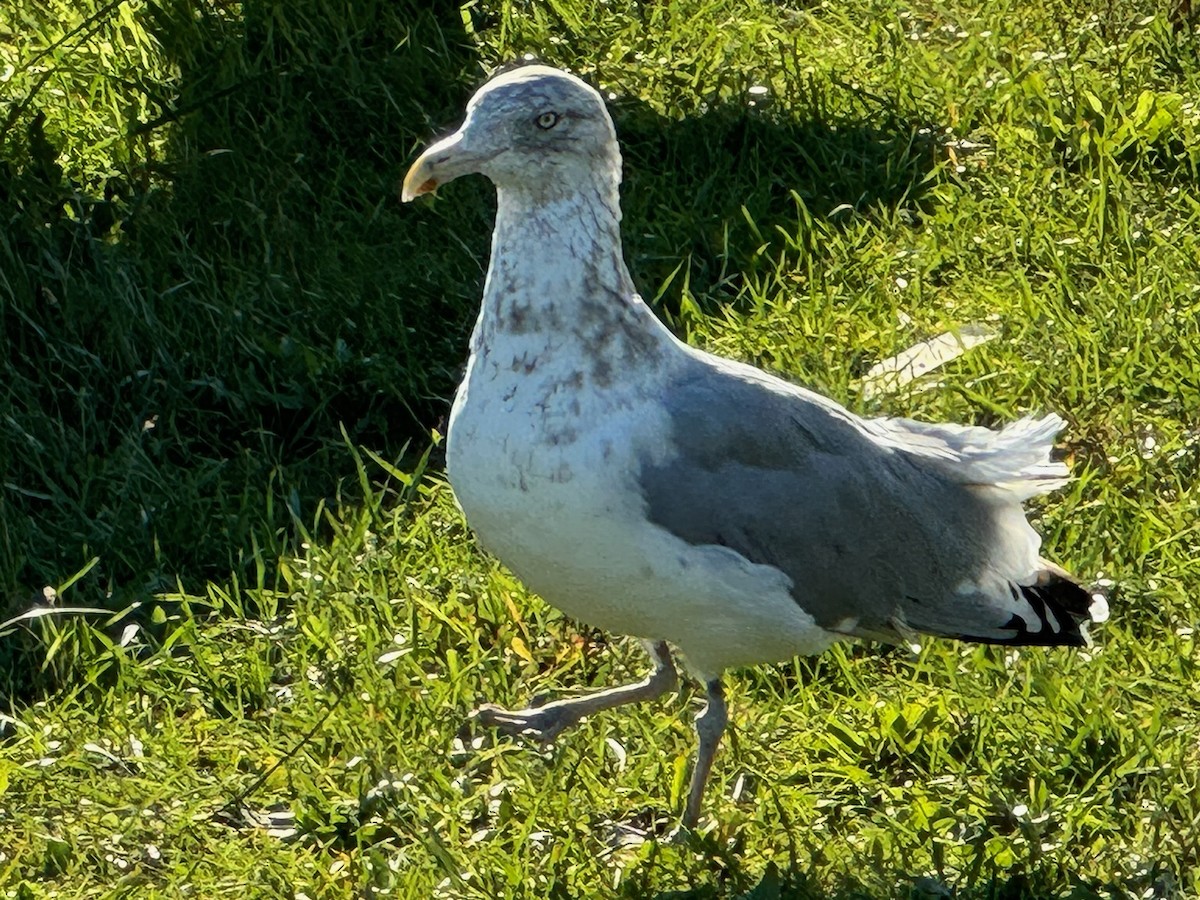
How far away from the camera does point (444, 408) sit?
18.5 ft

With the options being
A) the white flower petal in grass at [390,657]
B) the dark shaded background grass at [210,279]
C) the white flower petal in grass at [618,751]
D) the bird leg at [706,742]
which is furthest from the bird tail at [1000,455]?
the dark shaded background grass at [210,279]

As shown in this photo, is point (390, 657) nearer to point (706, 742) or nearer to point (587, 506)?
point (706, 742)

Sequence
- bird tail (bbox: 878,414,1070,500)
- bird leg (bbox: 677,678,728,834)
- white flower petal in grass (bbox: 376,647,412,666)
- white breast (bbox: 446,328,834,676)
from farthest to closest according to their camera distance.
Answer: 1. white flower petal in grass (bbox: 376,647,412,666)
2. bird tail (bbox: 878,414,1070,500)
3. bird leg (bbox: 677,678,728,834)
4. white breast (bbox: 446,328,834,676)

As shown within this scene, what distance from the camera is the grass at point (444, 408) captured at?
14.3 feet

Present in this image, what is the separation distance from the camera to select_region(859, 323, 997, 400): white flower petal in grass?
550cm

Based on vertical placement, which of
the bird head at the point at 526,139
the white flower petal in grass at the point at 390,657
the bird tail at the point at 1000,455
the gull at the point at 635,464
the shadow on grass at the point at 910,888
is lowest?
the shadow on grass at the point at 910,888

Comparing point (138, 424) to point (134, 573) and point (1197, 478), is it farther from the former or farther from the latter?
point (1197, 478)

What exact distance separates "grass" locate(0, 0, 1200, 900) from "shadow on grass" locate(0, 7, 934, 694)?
0.01m

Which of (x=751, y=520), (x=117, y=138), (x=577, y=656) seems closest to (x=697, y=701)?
(x=577, y=656)

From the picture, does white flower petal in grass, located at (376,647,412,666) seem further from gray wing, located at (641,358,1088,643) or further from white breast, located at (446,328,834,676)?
gray wing, located at (641,358,1088,643)

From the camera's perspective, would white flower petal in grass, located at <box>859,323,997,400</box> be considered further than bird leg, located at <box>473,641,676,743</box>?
Yes

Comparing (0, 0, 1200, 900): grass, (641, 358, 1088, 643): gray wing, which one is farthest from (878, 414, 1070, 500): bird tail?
(0, 0, 1200, 900): grass

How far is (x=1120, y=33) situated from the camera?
6844mm

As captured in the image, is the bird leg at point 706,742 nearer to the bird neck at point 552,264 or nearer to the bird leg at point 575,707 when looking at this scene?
the bird leg at point 575,707
